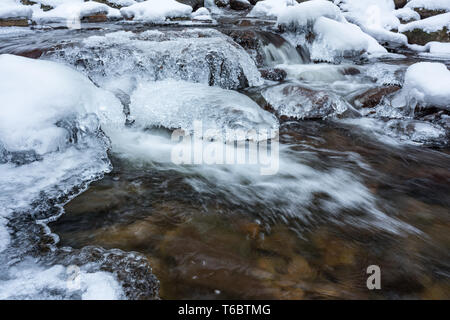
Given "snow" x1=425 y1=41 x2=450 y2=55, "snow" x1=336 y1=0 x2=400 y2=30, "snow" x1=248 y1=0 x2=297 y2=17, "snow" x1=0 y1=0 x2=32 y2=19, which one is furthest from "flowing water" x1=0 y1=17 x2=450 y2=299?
"snow" x1=248 y1=0 x2=297 y2=17

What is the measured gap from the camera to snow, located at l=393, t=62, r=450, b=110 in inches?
161

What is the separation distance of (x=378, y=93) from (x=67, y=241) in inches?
198

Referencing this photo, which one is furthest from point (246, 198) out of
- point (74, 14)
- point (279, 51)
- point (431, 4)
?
point (431, 4)

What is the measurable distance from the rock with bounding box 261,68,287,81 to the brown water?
3466 mm

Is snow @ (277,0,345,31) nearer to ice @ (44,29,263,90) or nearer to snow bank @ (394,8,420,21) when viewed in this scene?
ice @ (44,29,263,90)

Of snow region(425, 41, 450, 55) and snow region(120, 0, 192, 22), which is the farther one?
snow region(120, 0, 192, 22)

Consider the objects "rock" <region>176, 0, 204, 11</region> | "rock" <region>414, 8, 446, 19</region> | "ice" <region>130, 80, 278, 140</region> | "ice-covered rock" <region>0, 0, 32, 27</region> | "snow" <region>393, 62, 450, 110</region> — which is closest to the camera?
"ice" <region>130, 80, 278, 140</region>

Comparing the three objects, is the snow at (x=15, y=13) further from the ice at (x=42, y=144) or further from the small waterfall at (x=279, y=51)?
the ice at (x=42, y=144)

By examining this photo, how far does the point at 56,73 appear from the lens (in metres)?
2.85

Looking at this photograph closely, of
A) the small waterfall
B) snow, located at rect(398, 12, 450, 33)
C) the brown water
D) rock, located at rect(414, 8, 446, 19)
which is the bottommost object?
the brown water

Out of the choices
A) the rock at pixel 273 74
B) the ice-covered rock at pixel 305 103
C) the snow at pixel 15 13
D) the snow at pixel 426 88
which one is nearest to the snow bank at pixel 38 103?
the ice-covered rock at pixel 305 103

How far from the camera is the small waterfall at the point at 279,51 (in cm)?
660
